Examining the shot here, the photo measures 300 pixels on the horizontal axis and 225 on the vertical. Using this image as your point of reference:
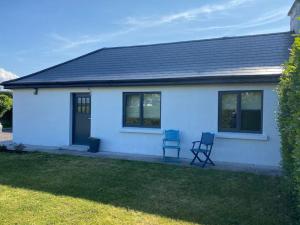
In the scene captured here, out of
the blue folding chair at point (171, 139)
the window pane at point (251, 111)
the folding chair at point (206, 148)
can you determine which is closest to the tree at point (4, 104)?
the blue folding chair at point (171, 139)

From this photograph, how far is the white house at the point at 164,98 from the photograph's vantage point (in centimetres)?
1033

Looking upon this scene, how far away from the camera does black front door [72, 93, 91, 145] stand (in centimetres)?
1327

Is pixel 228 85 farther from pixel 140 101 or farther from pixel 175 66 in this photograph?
pixel 140 101

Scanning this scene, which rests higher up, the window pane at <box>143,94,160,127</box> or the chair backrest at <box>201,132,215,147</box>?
the window pane at <box>143,94,160,127</box>

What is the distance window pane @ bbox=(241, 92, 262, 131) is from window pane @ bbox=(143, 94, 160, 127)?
309 cm

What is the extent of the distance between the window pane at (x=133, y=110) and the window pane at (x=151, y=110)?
0.30 m

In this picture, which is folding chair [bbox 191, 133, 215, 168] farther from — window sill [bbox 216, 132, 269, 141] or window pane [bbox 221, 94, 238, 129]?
window pane [bbox 221, 94, 238, 129]

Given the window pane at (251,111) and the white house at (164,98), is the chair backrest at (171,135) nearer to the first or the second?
the white house at (164,98)

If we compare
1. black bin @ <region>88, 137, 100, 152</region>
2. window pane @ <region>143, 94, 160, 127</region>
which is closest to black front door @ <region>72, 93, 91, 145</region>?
black bin @ <region>88, 137, 100, 152</region>

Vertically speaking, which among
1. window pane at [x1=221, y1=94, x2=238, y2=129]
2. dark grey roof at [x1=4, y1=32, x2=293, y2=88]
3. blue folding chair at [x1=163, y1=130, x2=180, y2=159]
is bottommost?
blue folding chair at [x1=163, y1=130, x2=180, y2=159]

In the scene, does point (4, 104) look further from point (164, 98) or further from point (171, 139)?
point (171, 139)

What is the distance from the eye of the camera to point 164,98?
11.5 meters

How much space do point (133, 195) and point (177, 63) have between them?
7.12 m

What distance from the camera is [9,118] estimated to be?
26328mm
